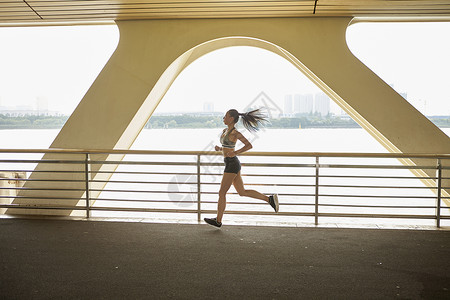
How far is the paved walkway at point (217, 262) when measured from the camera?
294cm

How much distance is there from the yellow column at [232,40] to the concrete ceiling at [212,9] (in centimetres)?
21

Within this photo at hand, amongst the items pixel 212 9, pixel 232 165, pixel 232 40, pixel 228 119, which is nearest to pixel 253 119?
pixel 228 119

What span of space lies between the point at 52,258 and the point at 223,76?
8614 mm

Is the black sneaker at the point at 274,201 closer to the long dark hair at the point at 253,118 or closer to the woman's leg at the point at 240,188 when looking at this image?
the woman's leg at the point at 240,188

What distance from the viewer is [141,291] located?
2.92 meters

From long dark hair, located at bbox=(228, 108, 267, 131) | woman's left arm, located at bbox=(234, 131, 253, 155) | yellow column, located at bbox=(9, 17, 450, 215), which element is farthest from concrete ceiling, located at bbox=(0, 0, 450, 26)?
woman's left arm, located at bbox=(234, 131, 253, 155)

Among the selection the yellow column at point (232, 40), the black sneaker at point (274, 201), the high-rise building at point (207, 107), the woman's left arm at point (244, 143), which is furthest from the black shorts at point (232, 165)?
the high-rise building at point (207, 107)

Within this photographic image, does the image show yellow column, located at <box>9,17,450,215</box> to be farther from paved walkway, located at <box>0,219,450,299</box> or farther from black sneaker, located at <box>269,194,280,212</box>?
black sneaker, located at <box>269,194,280,212</box>

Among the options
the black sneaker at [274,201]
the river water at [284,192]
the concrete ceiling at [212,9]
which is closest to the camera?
the black sneaker at [274,201]

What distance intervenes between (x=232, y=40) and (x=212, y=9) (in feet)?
3.22

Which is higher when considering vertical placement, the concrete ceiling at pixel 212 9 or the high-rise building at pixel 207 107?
the concrete ceiling at pixel 212 9

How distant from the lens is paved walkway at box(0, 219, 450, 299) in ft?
9.63

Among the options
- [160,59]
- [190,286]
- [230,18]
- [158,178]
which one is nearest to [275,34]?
[230,18]

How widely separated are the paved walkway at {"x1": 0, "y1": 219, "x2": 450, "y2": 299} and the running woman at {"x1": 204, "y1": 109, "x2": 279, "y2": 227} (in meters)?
0.43
